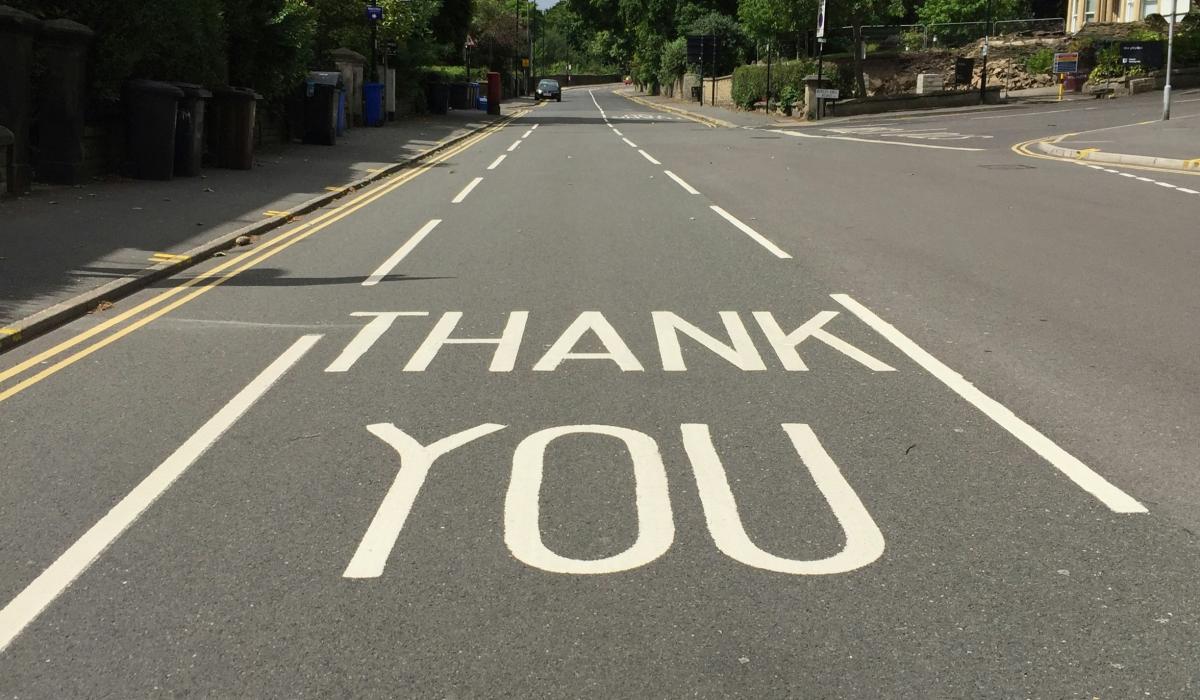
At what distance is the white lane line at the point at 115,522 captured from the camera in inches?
153

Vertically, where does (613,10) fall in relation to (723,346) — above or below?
above

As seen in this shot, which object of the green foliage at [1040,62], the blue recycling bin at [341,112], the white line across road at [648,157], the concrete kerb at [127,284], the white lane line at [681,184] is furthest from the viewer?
the green foliage at [1040,62]

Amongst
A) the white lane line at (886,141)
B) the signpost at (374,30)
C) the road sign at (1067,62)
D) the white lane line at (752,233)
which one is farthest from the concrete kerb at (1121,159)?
the road sign at (1067,62)

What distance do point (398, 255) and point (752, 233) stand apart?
12.5 ft

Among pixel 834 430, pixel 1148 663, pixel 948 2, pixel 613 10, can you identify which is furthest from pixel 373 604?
pixel 613 10

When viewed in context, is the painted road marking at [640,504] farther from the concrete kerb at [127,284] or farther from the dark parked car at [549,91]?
the dark parked car at [549,91]

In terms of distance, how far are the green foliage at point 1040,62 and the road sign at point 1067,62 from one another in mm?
5382

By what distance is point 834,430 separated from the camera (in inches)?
227

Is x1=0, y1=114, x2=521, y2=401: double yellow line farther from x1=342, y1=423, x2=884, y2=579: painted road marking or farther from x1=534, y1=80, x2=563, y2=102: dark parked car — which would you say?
Answer: x1=534, y1=80, x2=563, y2=102: dark parked car

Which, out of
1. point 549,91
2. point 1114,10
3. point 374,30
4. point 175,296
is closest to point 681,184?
point 175,296

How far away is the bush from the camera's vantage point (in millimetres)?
50438

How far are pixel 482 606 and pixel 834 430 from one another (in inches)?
95.6

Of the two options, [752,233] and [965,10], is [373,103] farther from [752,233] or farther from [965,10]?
[965,10]

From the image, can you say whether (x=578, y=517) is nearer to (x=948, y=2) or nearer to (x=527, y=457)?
(x=527, y=457)
